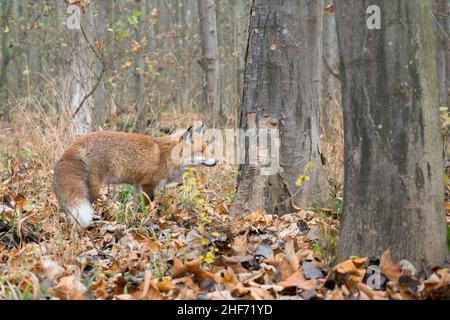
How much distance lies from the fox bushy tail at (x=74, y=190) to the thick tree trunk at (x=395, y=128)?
315cm

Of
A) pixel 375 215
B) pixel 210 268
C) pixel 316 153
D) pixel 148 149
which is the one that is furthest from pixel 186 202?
pixel 375 215

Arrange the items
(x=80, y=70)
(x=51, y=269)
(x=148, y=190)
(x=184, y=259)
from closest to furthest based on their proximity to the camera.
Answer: (x=184, y=259) < (x=51, y=269) < (x=148, y=190) < (x=80, y=70)

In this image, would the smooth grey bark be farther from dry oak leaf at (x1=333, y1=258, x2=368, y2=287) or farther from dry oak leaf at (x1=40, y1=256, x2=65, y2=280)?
dry oak leaf at (x1=40, y1=256, x2=65, y2=280)

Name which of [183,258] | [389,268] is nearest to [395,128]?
[389,268]

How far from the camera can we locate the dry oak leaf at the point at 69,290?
3554 millimetres

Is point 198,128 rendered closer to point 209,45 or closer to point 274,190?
point 274,190

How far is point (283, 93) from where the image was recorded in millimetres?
5738

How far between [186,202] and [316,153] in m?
1.76

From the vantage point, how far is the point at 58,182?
6137 millimetres

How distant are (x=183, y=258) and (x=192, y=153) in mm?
3777

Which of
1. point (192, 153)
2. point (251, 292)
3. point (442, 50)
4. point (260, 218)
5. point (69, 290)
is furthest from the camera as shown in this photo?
point (442, 50)

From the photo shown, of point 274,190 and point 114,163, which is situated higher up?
point 114,163
